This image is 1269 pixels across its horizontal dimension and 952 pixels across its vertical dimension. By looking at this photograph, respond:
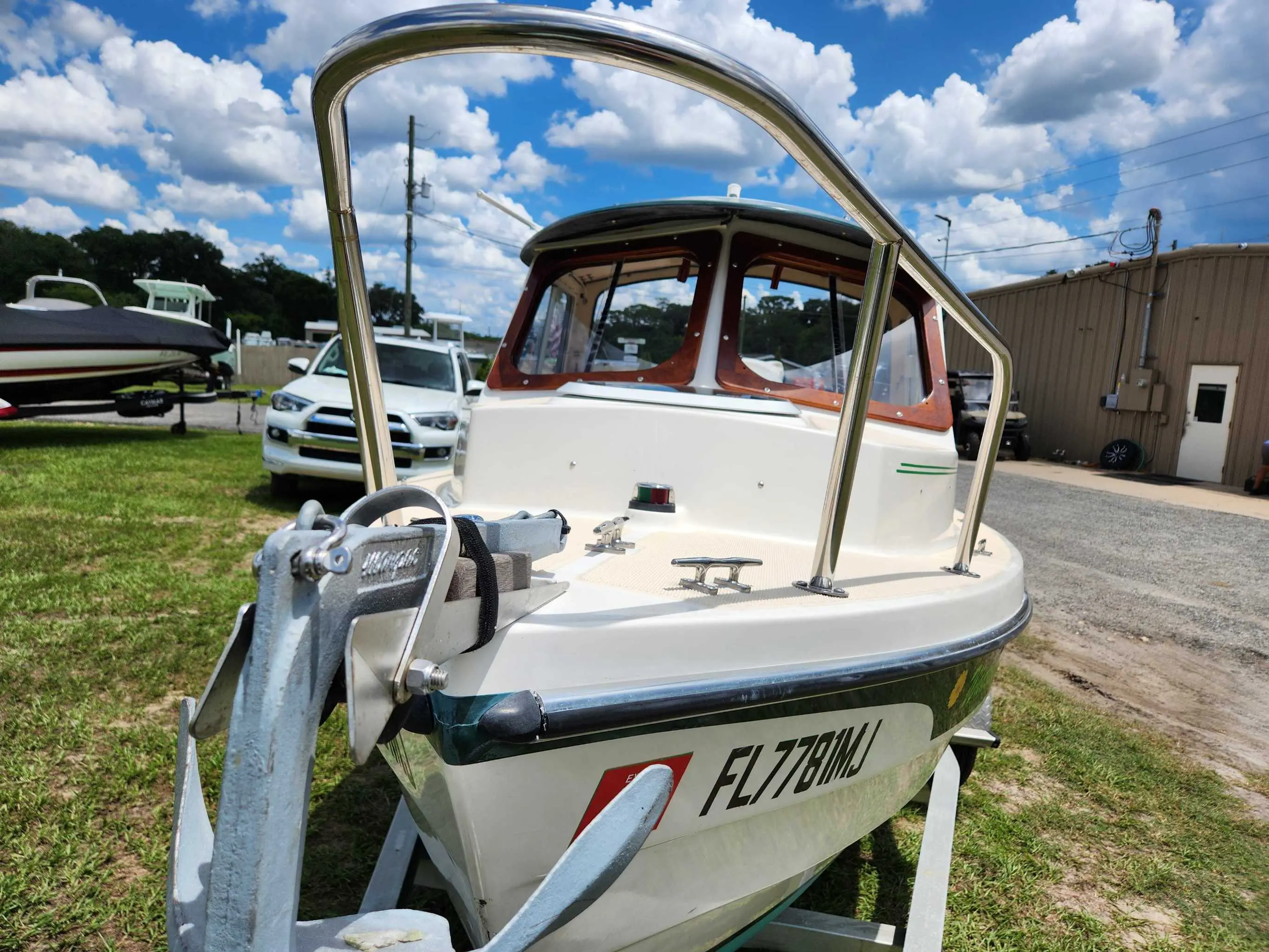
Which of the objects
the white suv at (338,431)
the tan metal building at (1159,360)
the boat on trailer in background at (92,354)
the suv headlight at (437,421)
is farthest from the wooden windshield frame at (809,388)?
the tan metal building at (1159,360)

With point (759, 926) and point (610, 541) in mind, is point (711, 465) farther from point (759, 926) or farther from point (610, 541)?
point (759, 926)

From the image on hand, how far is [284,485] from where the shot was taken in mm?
7852

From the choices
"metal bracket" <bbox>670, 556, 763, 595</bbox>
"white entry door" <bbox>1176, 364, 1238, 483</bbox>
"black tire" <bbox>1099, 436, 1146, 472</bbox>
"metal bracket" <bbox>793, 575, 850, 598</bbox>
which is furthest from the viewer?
"black tire" <bbox>1099, 436, 1146, 472</bbox>

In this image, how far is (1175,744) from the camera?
3984 millimetres

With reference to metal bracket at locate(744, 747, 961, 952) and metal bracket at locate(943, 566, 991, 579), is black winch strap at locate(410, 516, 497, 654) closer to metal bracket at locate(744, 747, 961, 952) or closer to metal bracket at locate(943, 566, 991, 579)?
metal bracket at locate(744, 747, 961, 952)

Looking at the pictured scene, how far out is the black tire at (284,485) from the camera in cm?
782

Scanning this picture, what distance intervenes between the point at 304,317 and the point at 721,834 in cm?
7717

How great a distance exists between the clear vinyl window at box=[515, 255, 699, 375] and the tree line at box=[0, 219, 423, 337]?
53.3m

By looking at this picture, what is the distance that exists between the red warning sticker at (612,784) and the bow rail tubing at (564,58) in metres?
0.59

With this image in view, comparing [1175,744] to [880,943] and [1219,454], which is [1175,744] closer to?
[880,943]

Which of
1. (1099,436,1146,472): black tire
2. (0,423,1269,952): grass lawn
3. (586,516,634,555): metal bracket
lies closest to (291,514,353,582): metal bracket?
(586,516,634,555): metal bracket

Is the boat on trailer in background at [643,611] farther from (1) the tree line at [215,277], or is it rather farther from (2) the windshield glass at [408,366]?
(1) the tree line at [215,277]

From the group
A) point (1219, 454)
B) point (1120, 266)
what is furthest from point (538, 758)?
point (1120, 266)

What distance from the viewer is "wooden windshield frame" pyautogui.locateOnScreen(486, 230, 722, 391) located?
312 cm
